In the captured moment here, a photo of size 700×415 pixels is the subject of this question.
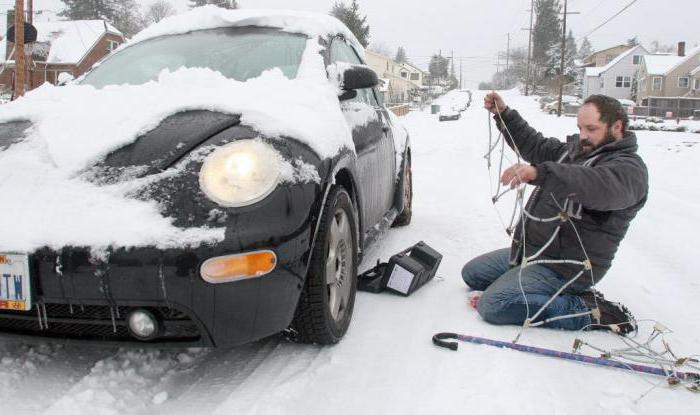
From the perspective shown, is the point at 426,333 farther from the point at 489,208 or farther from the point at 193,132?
the point at 489,208

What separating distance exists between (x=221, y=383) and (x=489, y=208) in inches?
166

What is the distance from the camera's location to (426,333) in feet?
8.71

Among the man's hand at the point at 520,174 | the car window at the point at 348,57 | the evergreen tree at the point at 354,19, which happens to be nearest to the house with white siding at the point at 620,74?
the evergreen tree at the point at 354,19

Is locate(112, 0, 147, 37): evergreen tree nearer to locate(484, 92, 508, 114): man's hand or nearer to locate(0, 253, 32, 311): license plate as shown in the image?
locate(484, 92, 508, 114): man's hand

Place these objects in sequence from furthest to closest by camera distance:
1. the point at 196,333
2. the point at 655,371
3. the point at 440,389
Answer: the point at 655,371 → the point at 440,389 → the point at 196,333

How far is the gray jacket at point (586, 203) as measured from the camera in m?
2.45

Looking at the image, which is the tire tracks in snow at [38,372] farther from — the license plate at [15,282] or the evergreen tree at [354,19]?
the evergreen tree at [354,19]

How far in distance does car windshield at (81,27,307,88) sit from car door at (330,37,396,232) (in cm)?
32

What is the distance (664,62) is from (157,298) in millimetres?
68328

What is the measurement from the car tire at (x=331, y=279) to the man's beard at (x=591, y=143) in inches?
48.8

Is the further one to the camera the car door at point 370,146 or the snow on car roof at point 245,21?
the snow on car roof at point 245,21

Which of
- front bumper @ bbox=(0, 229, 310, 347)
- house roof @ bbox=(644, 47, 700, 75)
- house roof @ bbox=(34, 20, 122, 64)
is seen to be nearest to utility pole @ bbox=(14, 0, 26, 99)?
front bumper @ bbox=(0, 229, 310, 347)

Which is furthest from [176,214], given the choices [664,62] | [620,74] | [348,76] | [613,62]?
[620,74]

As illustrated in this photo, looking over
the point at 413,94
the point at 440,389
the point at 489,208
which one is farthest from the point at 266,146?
the point at 413,94
